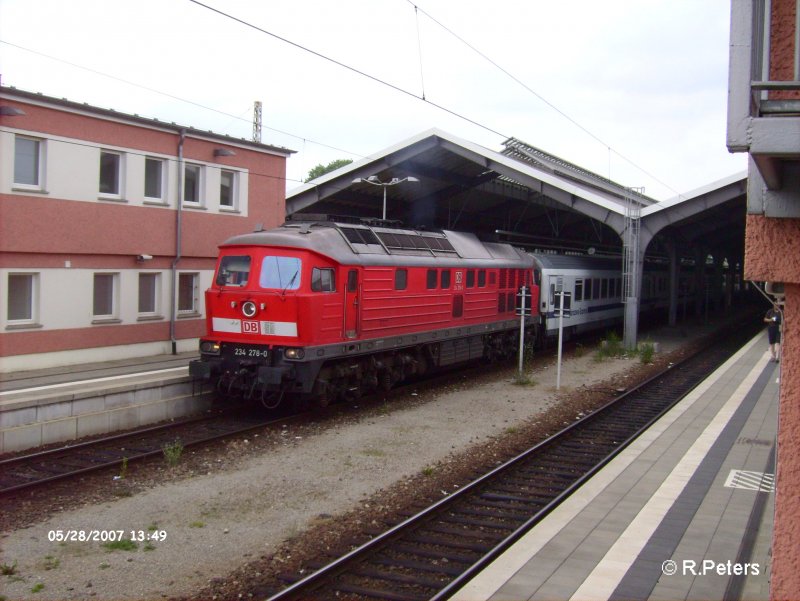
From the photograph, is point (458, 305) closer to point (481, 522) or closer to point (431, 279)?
point (431, 279)

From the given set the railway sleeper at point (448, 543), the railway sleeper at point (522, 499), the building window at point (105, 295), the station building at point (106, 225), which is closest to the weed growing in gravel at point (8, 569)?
the railway sleeper at point (448, 543)

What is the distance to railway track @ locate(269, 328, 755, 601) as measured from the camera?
22.1 ft

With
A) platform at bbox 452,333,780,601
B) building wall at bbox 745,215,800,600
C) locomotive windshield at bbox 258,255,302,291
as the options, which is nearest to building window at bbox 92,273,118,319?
locomotive windshield at bbox 258,255,302,291

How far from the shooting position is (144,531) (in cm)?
808

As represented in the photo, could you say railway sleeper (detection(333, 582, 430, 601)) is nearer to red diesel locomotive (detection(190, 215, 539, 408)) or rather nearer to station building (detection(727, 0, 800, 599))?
station building (detection(727, 0, 800, 599))

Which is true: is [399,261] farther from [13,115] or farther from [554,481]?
[13,115]

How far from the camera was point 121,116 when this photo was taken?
17469 mm

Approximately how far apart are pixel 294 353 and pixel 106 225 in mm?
7258

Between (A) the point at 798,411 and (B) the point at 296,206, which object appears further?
(B) the point at 296,206

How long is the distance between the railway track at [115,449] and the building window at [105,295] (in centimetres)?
496

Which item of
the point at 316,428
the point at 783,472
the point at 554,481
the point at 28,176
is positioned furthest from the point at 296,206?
the point at 783,472

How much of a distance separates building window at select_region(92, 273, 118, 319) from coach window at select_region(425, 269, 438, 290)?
7.66 metres

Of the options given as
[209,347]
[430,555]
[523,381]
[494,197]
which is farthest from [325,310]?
[494,197]

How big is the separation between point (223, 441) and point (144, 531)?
417 cm
